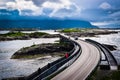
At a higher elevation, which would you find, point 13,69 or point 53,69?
point 53,69

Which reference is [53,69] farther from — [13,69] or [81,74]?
[13,69]

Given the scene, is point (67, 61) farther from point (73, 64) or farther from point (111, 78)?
point (111, 78)

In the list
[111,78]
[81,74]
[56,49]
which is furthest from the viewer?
[56,49]

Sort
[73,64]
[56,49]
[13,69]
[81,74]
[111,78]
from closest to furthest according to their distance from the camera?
[111,78], [81,74], [73,64], [13,69], [56,49]

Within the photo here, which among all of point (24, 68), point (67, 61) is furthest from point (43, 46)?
point (67, 61)

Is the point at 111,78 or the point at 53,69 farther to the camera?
the point at 53,69

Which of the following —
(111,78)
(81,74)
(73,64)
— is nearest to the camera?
(111,78)

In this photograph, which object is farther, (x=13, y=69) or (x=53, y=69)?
(x=13, y=69)

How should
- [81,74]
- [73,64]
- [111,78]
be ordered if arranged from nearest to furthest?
1. [111,78]
2. [81,74]
3. [73,64]

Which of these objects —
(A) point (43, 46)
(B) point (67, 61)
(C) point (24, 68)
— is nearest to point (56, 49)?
(A) point (43, 46)
